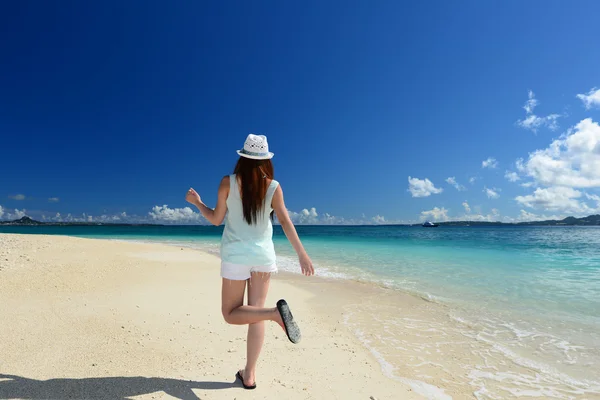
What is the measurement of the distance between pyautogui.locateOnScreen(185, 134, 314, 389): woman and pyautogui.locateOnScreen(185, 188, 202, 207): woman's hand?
21 centimetres

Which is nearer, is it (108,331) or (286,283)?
(108,331)

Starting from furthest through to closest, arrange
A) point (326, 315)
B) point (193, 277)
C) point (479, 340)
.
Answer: point (193, 277) < point (326, 315) < point (479, 340)

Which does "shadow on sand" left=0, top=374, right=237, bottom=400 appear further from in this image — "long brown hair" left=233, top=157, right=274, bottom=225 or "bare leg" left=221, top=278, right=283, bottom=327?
"long brown hair" left=233, top=157, right=274, bottom=225

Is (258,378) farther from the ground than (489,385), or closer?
farther from the ground

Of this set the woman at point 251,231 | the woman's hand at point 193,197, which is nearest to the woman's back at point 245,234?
the woman at point 251,231

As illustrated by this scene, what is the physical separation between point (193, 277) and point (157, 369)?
611 centimetres

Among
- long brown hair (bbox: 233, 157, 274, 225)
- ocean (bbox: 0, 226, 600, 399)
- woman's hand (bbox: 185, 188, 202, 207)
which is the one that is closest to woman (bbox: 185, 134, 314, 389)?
long brown hair (bbox: 233, 157, 274, 225)

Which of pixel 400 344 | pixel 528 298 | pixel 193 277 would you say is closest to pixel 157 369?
pixel 400 344

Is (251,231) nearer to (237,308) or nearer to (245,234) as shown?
(245,234)

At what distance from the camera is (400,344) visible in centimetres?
480

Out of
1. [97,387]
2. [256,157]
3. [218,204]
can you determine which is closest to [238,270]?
[218,204]

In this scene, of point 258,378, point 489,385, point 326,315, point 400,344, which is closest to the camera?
point 258,378

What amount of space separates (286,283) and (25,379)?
6.94 meters

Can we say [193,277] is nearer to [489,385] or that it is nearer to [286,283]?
[286,283]
